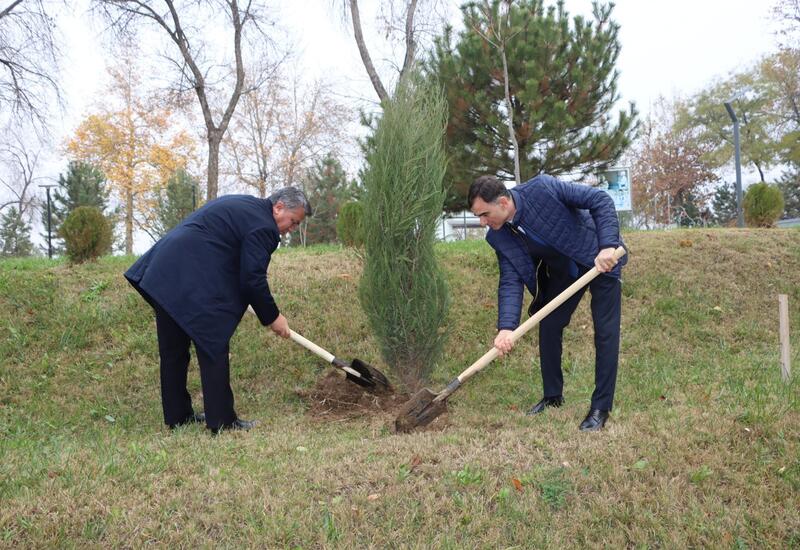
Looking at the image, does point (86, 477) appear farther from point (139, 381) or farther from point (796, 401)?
point (796, 401)

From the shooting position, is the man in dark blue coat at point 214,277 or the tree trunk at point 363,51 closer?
the man in dark blue coat at point 214,277

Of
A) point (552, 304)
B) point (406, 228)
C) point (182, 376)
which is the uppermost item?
point (406, 228)

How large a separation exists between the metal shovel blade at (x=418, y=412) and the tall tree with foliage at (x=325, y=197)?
25429 mm

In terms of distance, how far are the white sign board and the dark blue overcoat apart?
1202 cm

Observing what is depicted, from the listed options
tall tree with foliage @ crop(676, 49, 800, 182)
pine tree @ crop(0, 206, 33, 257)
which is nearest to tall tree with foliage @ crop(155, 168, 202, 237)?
pine tree @ crop(0, 206, 33, 257)

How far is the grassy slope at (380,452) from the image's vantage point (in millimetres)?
2922

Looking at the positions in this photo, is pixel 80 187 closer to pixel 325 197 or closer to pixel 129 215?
pixel 129 215

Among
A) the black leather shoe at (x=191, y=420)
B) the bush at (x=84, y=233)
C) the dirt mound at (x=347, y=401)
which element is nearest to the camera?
the black leather shoe at (x=191, y=420)

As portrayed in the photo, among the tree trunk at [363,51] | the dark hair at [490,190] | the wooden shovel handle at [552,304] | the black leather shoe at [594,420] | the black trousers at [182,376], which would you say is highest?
the tree trunk at [363,51]

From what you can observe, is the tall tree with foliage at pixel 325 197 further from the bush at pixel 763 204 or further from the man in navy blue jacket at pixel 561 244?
the man in navy blue jacket at pixel 561 244

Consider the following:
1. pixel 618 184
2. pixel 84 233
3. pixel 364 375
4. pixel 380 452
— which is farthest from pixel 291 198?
pixel 618 184

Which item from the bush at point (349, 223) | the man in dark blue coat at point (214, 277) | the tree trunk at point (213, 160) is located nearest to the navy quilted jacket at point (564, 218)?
the man in dark blue coat at point (214, 277)

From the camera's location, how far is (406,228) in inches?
207

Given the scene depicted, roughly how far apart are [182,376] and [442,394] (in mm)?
2040
